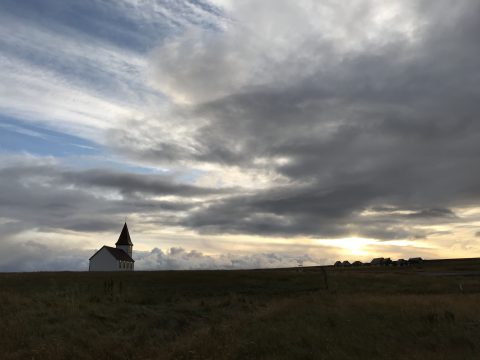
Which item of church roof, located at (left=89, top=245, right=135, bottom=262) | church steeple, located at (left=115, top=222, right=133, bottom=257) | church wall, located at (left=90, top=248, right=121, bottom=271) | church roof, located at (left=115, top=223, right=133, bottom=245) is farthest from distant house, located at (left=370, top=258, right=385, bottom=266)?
church wall, located at (left=90, top=248, right=121, bottom=271)

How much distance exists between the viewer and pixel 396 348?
460 inches

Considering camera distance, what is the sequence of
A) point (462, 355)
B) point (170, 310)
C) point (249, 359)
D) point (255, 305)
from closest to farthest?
point (462, 355), point (249, 359), point (170, 310), point (255, 305)

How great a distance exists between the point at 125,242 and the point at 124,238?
5.31 feet

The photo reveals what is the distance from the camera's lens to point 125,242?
13838 centimetres

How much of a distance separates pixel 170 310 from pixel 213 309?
2.20 m

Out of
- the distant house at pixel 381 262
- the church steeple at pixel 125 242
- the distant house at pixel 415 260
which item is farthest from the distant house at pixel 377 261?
the church steeple at pixel 125 242

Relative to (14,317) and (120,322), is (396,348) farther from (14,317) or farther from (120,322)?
(14,317)

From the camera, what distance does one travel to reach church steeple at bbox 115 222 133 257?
137750mm

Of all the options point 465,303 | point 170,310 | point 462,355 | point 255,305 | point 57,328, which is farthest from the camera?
point 255,305

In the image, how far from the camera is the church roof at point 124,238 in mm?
138500

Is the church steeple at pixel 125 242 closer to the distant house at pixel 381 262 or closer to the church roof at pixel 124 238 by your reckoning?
the church roof at pixel 124 238

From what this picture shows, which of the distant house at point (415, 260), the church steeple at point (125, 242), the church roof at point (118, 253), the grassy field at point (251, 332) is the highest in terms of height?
the church steeple at point (125, 242)

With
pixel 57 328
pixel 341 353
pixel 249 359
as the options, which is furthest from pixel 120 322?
pixel 341 353

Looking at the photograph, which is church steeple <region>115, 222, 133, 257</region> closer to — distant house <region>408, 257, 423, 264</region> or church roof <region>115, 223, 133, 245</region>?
church roof <region>115, 223, 133, 245</region>
